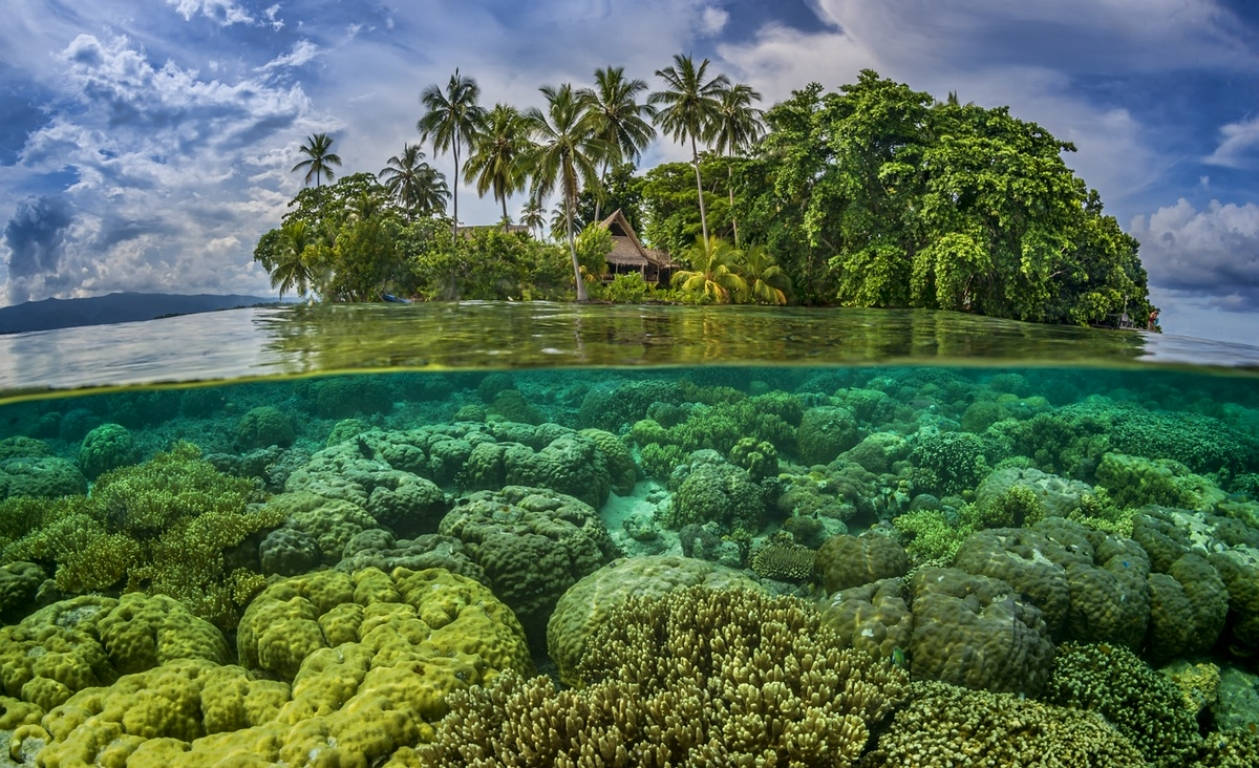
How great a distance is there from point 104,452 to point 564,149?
28568 millimetres

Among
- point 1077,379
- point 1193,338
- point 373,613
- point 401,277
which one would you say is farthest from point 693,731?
point 401,277

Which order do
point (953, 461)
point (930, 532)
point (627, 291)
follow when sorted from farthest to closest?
point (627, 291)
point (953, 461)
point (930, 532)

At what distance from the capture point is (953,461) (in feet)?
40.4

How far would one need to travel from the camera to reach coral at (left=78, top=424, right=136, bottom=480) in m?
12.5

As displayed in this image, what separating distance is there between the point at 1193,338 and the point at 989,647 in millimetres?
11472

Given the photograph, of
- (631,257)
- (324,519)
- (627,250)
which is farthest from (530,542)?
(627,250)

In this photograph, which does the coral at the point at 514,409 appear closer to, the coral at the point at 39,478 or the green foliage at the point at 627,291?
the coral at the point at 39,478

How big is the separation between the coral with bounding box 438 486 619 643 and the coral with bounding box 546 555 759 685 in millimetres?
354

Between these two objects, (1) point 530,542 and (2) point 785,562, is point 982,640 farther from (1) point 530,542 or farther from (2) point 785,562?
(1) point 530,542

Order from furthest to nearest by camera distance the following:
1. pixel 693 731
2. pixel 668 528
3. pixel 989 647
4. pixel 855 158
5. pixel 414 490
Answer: pixel 855 158
pixel 668 528
pixel 414 490
pixel 989 647
pixel 693 731

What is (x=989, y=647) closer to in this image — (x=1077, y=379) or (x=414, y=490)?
(x=414, y=490)

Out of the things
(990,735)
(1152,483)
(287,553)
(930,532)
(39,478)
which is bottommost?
(990,735)

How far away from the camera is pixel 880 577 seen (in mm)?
7781

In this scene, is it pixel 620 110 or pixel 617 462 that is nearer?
pixel 617 462
